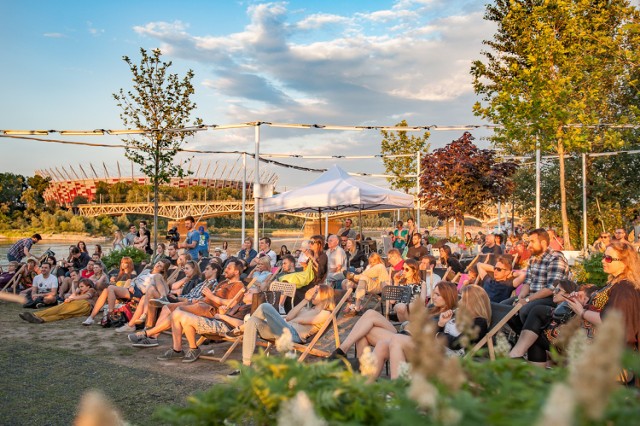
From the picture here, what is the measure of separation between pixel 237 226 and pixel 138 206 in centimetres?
2084

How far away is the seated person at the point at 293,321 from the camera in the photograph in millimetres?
5496

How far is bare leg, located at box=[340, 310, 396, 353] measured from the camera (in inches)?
193

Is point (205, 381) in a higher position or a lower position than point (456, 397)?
lower

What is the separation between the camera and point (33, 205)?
52.1 m

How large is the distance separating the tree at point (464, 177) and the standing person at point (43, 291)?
976 cm

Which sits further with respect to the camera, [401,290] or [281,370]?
[401,290]

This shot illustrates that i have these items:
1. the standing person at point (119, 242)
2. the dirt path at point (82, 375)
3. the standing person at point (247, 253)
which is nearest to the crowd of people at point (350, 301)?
the dirt path at point (82, 375)

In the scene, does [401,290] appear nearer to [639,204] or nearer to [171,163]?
[171,163]

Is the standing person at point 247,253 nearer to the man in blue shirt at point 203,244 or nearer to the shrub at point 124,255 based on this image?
the man in blue shirt at point 203,244

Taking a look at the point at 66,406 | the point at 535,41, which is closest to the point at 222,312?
the point at 66,406

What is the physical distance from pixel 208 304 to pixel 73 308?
3.75 meters

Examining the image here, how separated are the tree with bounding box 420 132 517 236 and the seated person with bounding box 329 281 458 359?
1005 cm

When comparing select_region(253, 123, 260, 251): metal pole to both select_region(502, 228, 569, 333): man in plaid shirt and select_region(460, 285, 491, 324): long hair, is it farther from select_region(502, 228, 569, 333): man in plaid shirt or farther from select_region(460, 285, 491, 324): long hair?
select_region(460, 285, 491, 324): long hair

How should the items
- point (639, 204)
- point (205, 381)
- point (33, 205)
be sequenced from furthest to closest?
point (33, 205) → point (639, 204) → point (205, 381)
